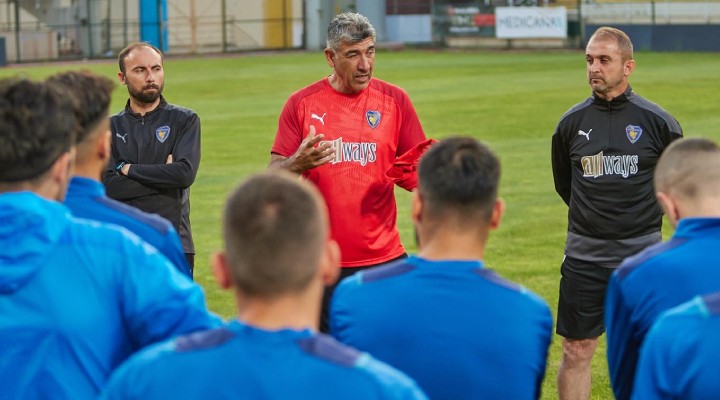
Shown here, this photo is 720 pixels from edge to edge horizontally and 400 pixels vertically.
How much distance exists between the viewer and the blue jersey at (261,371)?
2777 millimetres

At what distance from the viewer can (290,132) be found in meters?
7.14

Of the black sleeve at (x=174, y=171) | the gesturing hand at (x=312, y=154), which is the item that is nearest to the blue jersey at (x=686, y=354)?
the gesturing hand at (x=312, y=154)

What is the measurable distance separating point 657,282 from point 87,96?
211cm

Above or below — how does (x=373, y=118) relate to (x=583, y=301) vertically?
above

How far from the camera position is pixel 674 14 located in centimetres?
4544

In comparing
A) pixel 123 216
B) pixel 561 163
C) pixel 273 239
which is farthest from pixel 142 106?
pixel 273 239

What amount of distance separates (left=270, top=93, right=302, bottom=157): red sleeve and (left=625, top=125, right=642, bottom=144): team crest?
6.68ft

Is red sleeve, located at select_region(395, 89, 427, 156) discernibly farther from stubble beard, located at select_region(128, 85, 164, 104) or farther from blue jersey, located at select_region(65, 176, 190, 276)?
blue jersey, located at select_region(65, 176, 190, 276)

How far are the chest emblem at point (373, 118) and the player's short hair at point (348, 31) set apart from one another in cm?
43

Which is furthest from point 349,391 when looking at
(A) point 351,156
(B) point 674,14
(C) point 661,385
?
(B) point 674,14

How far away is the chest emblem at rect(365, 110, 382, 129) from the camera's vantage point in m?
7.03

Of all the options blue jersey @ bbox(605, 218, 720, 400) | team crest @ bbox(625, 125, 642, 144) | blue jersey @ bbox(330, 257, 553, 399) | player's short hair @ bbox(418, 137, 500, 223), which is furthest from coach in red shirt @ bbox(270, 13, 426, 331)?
blue jersey @ bbox(330, 257, 553, 399)

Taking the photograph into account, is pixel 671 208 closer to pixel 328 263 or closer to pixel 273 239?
pixel 328 263

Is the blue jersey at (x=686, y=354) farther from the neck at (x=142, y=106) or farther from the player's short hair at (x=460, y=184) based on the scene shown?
the neck at (x=142, y=106)
